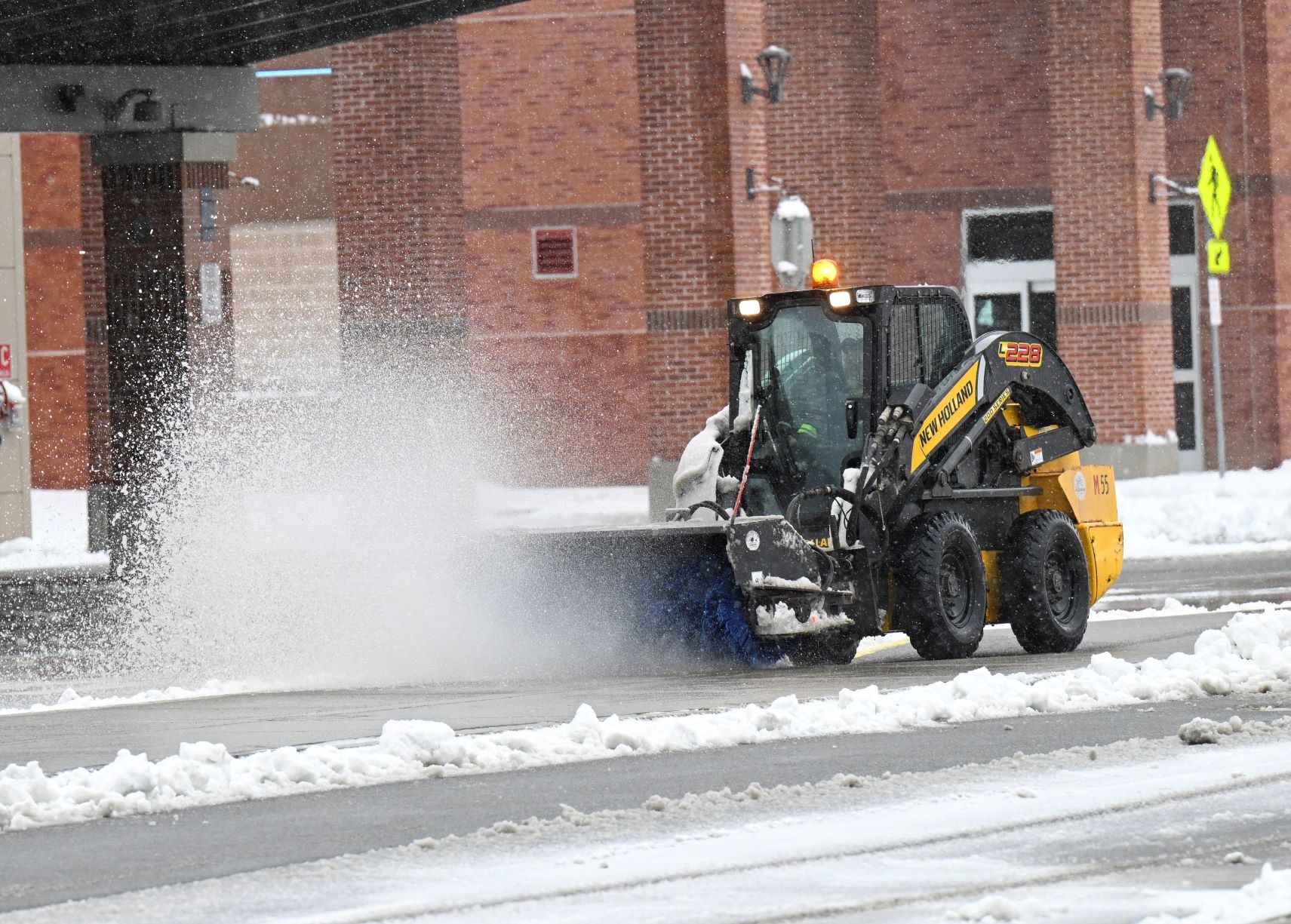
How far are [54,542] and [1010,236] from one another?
15.0 m

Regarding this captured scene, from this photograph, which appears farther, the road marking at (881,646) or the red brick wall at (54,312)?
the red brick wall at (54,312)

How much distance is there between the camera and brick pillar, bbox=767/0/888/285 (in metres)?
31.7

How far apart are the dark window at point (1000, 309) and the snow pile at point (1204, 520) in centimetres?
757

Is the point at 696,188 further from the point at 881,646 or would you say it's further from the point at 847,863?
the point at 847,863

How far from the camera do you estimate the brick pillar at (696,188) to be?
25.3 m

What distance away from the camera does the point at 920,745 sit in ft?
31.8

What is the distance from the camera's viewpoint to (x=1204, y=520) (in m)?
24.9

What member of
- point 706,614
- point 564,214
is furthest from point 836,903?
point 564,214

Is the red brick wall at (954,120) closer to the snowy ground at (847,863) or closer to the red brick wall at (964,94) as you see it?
the red brick wall at (964,94)

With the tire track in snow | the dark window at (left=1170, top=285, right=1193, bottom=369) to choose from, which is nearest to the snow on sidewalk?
the tire track in snow

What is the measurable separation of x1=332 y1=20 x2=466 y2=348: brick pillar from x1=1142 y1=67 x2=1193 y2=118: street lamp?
8788mm

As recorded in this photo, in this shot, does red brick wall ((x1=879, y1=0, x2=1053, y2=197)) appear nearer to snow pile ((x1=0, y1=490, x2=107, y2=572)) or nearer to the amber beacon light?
snow pile ((x1=0, y1=490, x2=107, y2=572))

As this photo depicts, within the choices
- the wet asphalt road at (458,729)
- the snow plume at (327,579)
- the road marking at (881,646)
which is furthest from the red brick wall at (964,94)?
the wet asphalt road at (458,729)

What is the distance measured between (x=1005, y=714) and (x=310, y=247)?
30.4 meters
